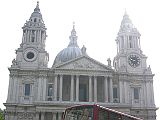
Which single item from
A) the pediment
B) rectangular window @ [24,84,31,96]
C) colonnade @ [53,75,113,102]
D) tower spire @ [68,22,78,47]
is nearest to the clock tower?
the pediment

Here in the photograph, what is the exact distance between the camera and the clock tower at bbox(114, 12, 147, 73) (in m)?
52.3

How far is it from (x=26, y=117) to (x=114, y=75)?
16.1 meters

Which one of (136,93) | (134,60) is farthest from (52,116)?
(134,60)

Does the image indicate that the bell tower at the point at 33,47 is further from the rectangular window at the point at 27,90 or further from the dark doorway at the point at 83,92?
the dark doorway at the point at 83,92

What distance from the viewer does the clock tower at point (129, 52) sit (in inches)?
2060

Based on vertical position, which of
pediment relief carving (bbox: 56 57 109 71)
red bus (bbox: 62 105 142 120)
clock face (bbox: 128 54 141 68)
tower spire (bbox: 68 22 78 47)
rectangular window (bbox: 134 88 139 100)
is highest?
tower spire (bbox: 68 22 78 47)

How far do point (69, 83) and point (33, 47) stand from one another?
8771 mm

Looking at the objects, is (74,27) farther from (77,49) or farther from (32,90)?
(32,90)

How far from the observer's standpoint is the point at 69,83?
5112 centimetres

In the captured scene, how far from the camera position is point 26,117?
4616 centimetres

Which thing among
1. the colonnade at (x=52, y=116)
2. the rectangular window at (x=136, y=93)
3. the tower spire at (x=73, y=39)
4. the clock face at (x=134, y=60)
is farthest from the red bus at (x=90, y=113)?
the tower spire at (x=73, y=39)

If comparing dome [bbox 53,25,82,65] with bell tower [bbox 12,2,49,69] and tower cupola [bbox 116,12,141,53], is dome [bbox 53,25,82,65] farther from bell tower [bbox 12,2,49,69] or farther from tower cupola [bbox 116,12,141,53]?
tower cupola [bbox 116,12,141,53]

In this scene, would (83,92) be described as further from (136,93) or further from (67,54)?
(67,54)

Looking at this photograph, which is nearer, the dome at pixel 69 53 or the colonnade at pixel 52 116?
the colonnade at pixel 52 116
